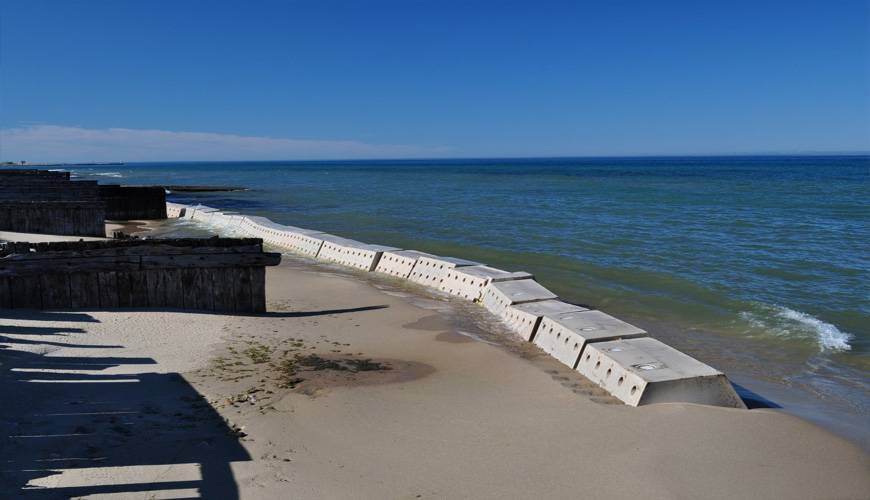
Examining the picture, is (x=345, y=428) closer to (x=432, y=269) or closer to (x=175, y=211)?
A: (x=432, y=269)

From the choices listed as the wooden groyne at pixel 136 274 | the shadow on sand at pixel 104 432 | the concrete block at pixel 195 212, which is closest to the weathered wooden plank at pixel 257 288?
the wooden groyne at pixel 136 274

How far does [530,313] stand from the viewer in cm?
971

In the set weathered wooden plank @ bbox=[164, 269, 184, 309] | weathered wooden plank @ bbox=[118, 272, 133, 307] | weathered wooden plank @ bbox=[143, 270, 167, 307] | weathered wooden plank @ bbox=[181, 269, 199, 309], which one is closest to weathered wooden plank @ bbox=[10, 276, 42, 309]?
weathered wooden plank @ bbox=[118, 272, 133, 307]

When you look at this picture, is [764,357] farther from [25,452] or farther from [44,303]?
[44,303]

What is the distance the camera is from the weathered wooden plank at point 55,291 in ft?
29.9

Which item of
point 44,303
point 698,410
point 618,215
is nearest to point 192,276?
point 44,303

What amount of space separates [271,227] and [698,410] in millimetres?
18240

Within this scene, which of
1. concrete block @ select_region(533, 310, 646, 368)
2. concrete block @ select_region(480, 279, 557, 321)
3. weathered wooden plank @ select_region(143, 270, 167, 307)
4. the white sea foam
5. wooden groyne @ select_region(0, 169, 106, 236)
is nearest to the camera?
concrete block @ select_region(533, 310, 646, 368)

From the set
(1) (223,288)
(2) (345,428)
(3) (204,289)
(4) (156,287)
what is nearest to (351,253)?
(1) (223,288)

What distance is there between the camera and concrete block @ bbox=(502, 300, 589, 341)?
31.1 feet

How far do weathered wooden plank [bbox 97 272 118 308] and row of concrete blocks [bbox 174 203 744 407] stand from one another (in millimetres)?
5796

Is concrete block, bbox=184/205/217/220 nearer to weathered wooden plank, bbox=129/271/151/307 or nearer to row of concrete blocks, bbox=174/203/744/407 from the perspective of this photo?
row of concrete blocks, bbox=174/203/744/407

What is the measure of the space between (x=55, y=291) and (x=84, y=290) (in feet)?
1.17

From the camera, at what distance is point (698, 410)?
6.39 metres
